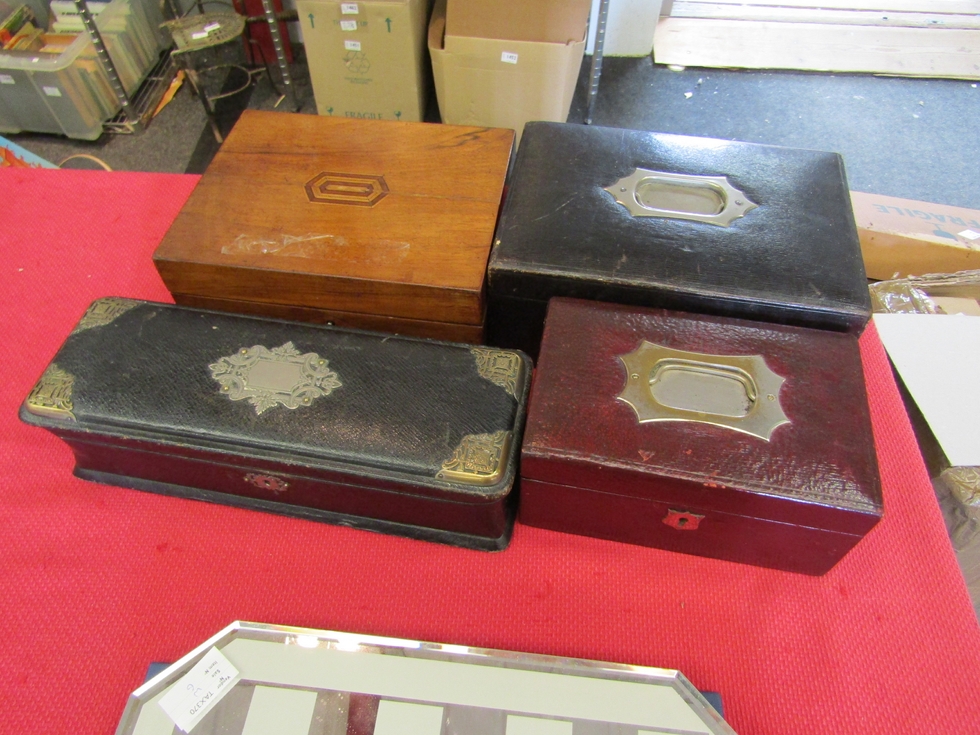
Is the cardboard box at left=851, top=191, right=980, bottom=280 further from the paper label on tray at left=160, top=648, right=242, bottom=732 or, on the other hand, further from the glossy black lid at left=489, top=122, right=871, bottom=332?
the paper label on tray at left=160, top=648, right=242, bottom=732

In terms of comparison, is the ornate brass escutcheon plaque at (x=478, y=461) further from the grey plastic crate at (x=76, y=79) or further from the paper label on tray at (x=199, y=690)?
the grey plastic crate at (x=76, y=79)

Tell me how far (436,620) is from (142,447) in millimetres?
475

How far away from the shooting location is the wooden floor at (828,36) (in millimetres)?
2420

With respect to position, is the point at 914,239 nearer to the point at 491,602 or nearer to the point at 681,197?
the point at 681,197

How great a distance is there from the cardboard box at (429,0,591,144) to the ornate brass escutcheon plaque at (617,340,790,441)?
121cm

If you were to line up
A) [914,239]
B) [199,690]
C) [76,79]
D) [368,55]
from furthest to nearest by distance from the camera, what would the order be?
[76,79] < [368,55] < [914,239] < [199,690]

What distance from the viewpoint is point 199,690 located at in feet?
2.46

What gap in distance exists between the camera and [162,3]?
2.35 meters

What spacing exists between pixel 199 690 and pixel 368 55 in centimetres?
173

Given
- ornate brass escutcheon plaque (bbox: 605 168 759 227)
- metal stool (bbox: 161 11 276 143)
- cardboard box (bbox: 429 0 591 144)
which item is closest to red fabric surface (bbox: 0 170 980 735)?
ornate brass escutcheon plaque (bbox: 605 168 759 227)

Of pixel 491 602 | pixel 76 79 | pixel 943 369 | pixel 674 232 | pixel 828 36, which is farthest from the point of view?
pixel 828 36

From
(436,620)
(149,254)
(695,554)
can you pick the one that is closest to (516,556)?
(436,620)

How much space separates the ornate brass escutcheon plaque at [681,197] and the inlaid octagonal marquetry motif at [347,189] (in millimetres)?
393

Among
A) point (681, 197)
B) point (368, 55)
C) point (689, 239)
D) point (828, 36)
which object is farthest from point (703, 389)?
point (828, 36)
